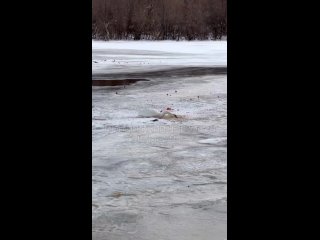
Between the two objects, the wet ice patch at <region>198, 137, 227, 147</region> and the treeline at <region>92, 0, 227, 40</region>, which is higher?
the treeline at <region>92, 0, 227, 40</region>

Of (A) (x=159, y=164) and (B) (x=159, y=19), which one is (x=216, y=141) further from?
(B) (x=159, y=19)

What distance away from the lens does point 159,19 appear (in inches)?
1232

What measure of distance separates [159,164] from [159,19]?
87.4ft

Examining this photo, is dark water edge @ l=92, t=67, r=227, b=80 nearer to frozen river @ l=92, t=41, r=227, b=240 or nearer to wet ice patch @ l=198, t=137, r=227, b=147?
frozen river @ l=92, t=41, r=227, b=240

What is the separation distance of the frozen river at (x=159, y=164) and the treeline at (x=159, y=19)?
Result: 1952 cm

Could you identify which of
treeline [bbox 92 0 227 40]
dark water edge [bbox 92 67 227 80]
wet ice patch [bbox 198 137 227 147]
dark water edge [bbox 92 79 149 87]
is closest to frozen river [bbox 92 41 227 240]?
wet ice patch [bbox 198 137 227 147]

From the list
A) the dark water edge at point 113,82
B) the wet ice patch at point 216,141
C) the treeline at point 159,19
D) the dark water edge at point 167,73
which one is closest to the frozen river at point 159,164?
the wet ice patch at point 216,141

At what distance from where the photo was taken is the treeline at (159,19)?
30641 mm

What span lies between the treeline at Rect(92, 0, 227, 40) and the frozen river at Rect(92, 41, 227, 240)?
19519 millimetres

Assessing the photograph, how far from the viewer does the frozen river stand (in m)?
3.77
